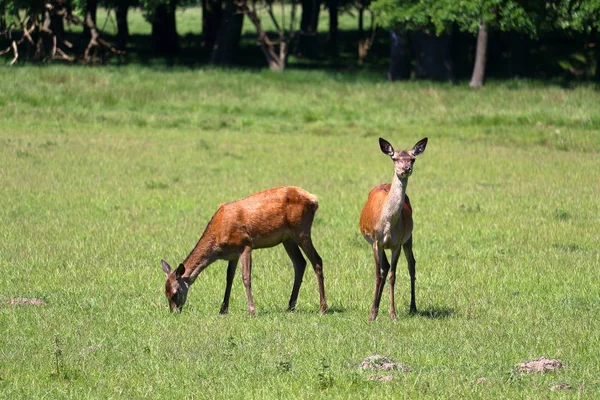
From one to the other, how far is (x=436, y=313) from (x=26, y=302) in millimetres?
4178

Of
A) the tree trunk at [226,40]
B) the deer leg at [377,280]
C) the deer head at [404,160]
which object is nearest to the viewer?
the deer head at [404,160]

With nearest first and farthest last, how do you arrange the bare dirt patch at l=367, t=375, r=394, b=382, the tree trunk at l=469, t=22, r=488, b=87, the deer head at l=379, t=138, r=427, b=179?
the bare dirt patch at l=367, t=375, r=394, b=382, the deer head at l=379, t=138, r=427, b=179, the tree trunk at l=469, t=22, r=488, b=87

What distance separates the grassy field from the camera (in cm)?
908

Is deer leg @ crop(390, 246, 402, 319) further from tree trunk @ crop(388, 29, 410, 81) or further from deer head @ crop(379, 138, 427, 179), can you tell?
tree trunk @ crop(388, 29, 410, 81)

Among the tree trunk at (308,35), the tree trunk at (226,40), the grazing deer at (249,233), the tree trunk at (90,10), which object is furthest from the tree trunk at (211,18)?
the grazing deer at (249,233)

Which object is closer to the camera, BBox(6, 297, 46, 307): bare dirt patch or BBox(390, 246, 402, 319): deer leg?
BBox(390, 246, 402, 319): deer leg

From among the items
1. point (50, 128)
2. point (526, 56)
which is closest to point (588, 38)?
point (526, 56)

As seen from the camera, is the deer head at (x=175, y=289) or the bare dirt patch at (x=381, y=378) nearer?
the bare dirt patch at (x=381, y=378)

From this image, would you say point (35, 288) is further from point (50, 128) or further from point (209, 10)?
point (209, 10)

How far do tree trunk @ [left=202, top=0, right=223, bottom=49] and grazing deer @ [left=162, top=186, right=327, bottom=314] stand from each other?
40511 mm

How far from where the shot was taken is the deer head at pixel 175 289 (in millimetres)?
11352

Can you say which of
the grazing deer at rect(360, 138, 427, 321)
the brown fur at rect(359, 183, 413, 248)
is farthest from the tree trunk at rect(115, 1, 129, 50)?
the grazing deer at rect(360, 138, 427, 321)

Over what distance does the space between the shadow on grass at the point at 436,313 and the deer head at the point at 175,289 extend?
236 cm

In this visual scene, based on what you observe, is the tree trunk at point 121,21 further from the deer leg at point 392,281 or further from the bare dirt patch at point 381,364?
the bare dirt patch at point 381,364
